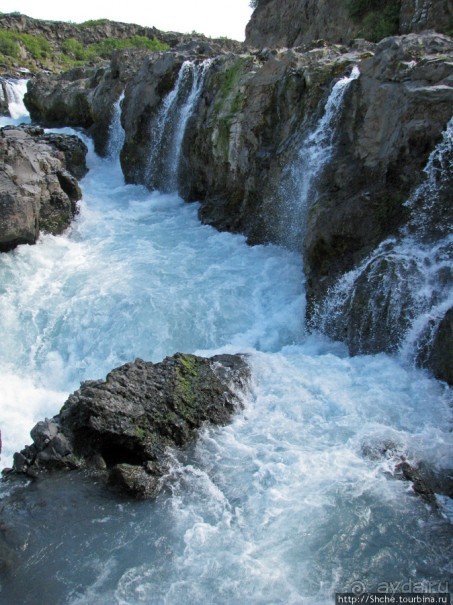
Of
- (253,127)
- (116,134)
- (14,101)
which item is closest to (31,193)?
(253,127)

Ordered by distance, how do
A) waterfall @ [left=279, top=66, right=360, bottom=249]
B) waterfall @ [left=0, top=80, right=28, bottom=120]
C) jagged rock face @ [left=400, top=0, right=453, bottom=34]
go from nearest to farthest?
waterfall @ [left=279, top=66, right=360, bottom=249] < jagged rock face @ [left=400, top=0, right=453, bottom=34] < waterfall @ [left=0, top=80, right=28, bottom=120]

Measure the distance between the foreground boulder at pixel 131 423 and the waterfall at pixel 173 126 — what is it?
10.5m

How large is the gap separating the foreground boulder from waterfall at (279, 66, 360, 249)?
511cm

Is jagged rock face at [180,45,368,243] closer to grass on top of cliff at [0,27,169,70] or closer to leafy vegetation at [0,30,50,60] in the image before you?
grass on top of cliff at [0,27,169,70]

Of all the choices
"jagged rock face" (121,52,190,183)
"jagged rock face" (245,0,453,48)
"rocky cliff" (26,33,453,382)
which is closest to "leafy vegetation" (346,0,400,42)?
"jagged rock face" (245,0,453,48)

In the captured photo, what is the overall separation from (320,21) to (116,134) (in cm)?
1105

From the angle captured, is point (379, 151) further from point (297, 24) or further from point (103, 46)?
point (103, 46)

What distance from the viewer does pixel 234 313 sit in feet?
34.6

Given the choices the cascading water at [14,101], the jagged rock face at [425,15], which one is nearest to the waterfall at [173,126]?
the jagged rock face at [425,15]

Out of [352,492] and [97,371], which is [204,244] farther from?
[352,492]

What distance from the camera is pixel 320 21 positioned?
960 inches

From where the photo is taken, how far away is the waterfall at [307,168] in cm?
1095

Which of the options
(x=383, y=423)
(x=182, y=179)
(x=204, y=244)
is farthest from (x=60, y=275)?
(x=383, y=423)

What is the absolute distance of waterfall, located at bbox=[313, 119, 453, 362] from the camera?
807cm
